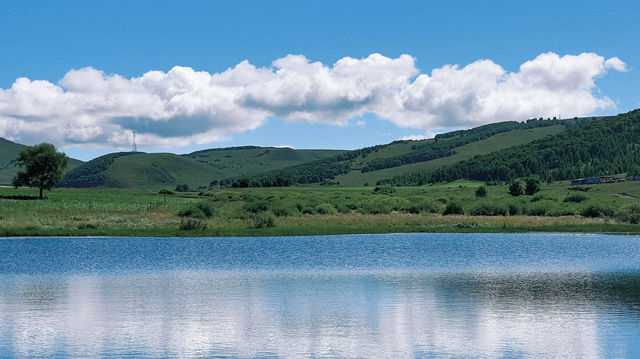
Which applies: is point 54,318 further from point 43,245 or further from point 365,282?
point 43,245

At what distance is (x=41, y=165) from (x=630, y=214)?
351 ft

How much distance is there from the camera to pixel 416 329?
23906 millimetres

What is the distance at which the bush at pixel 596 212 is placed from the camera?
313 ft

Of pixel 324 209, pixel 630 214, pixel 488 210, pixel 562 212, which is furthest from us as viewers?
pixel 324 209

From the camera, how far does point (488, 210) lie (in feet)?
346

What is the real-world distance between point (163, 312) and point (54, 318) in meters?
4.38

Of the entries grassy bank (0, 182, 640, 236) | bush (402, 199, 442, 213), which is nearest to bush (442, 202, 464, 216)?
grassy bank (0, 182, 640, 236)

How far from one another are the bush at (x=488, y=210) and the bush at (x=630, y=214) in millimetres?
19285

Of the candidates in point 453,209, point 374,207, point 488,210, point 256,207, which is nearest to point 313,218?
point 256,207

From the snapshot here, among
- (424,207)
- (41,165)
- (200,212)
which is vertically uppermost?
(41,165)

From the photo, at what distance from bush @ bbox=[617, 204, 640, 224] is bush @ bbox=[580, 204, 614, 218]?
149 inches

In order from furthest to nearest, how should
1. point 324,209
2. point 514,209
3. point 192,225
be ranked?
point 324,209 → point 514,209 → point 192,225

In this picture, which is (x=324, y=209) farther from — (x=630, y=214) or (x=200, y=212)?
(x=630, y=214)

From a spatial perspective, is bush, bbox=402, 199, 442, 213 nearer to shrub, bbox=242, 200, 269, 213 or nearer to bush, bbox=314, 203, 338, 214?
bush, bbox=314, 203, 338, 214
